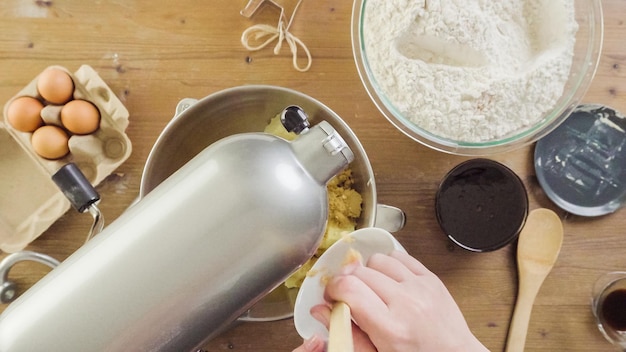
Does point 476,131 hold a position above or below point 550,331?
above

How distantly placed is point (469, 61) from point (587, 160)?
0.87ft

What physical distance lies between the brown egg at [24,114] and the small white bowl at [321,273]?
44 cm

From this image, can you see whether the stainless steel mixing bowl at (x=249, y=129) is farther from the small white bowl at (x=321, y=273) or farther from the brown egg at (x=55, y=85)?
the brown egg at (x=55, y=85)

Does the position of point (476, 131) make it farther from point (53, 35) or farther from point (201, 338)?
point (53, 35)

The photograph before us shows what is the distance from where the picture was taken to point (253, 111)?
75cm

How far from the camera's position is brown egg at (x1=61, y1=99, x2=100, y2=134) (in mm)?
773

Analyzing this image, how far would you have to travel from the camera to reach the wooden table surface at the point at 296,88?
82 cm

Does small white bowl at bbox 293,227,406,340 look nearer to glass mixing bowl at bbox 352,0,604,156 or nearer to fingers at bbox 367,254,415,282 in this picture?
fingers at bbox 367,254,415,282

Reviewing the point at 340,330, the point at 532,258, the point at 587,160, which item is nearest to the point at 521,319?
the point at 532,258

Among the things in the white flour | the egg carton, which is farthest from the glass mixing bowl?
the egg carton

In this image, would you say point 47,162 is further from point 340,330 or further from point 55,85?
point 340,330

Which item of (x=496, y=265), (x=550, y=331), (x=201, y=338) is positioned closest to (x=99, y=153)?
(x=201, y=338)

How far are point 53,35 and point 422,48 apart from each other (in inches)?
21.3

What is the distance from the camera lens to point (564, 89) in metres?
0.76
